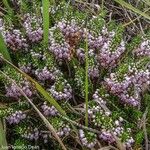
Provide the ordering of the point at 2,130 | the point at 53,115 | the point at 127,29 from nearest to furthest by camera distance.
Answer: the point at 2,130
the point at 53,115
the point at 127,29

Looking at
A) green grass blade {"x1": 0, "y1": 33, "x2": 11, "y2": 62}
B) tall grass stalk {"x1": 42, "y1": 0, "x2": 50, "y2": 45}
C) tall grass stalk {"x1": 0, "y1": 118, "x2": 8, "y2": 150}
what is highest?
tall grass stalk {"x1": 42, "y1": 0, "x2": 50, "y2": 45}

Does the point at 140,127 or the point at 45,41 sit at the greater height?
the point at 45,41

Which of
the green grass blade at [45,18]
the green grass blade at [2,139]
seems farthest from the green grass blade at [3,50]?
the green grass blade at [2,139]

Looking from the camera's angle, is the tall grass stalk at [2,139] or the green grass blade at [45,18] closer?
the tall grass stalk at [2,139]

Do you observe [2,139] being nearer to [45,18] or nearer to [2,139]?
[2,139]

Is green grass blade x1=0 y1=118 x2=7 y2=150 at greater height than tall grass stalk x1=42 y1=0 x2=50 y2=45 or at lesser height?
lesser

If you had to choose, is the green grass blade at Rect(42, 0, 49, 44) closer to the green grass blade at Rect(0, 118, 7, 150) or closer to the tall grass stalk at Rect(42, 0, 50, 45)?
the tall grass stalk at Rect(42, 0, 50, 45)

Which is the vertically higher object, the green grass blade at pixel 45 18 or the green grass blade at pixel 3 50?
the green grass blade at pixel 45 18

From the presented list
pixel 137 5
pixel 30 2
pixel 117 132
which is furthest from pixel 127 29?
pixel 117 132

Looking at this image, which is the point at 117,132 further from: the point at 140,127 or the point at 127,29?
the point at 127,29

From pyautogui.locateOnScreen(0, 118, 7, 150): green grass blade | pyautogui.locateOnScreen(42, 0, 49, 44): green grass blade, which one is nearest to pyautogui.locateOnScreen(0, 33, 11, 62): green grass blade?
pyautogui.locateOnScreen(42, 0, 49, 44): green grass blade

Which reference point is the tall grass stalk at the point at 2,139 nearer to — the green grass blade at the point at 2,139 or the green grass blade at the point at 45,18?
the green grass blade at the point at 2,139
